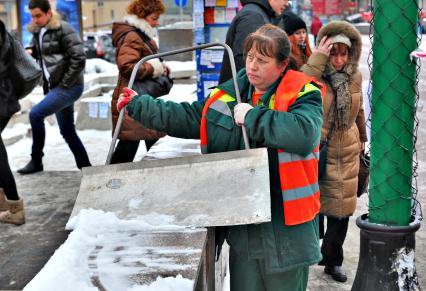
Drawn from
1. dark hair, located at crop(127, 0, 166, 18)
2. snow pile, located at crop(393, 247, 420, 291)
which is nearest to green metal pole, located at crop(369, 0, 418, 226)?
snow pile, located at crop(393, 247, 420, 291)

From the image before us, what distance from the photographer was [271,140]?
2.79m

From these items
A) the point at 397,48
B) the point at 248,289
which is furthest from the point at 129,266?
the point at 397,48

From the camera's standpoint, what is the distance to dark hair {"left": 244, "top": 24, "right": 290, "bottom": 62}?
9.42 ft

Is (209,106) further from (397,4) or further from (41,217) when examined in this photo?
(41,217)

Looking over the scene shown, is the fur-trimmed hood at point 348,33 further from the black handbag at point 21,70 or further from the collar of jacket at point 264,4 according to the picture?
the black handbag at point 21,70

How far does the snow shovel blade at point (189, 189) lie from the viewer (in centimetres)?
280

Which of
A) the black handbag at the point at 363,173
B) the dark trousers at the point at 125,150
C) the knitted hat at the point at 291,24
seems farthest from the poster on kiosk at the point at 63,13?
the black handbag at the point at 363,173

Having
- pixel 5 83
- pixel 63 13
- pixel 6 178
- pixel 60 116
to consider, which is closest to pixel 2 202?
pixel 6 178

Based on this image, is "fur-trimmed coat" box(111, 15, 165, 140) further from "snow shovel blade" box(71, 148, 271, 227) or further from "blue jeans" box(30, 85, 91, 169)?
"snow shovel blade" box(71, 148, 271, 227)

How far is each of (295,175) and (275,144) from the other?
6.5 inches

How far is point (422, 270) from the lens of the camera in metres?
4.87

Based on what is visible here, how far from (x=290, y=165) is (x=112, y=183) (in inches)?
29.6

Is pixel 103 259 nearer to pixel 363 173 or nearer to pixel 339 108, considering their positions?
pixel 339 108

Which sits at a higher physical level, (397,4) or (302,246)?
(397,4)
